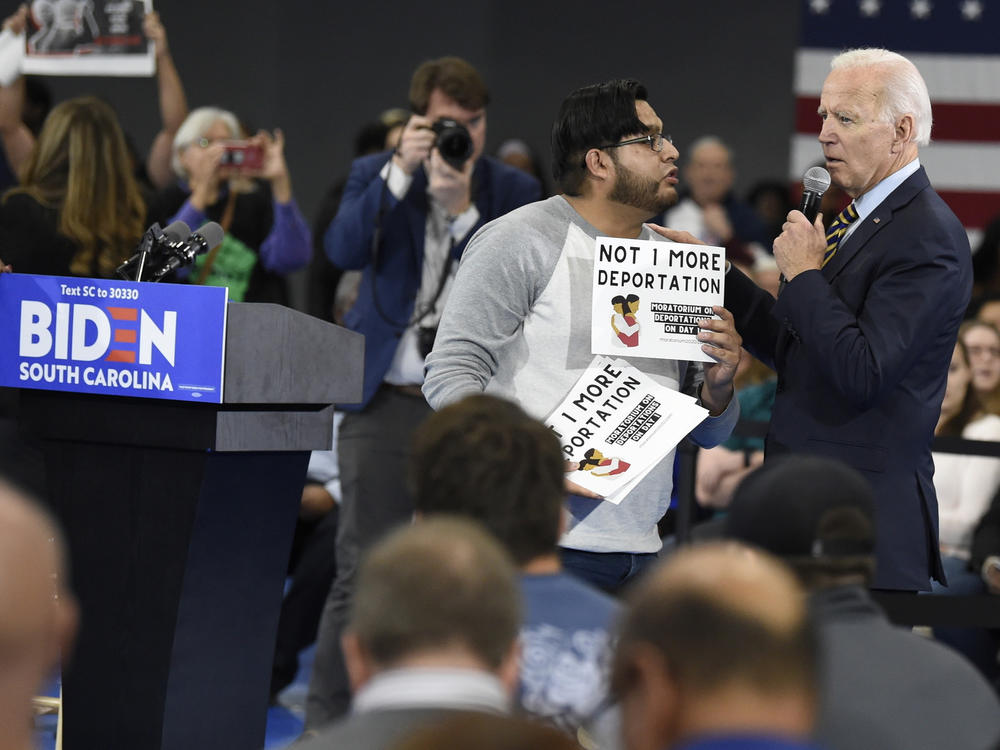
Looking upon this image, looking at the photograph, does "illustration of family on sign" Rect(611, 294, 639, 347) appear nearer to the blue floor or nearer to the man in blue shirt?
the man in blue shirt

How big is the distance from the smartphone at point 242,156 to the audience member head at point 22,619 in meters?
4.25

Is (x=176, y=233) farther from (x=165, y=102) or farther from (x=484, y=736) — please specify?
(x=165, y=102)

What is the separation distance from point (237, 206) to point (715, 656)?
4.45m

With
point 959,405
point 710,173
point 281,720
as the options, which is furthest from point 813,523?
point 710,173


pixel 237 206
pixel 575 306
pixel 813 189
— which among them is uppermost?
pixel 237 206

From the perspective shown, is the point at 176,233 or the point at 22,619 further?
the point at 176,233

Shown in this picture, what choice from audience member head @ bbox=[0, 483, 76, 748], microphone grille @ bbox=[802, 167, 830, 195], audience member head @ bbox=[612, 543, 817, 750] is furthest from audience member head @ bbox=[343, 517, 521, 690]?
microphone grille @ bbox=[802, 167, 830, 195]

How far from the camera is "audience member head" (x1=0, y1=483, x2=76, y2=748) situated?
1346 mm

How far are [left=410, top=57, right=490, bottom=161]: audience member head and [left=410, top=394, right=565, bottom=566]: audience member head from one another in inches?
98.1

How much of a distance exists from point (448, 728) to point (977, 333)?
440 centimetres

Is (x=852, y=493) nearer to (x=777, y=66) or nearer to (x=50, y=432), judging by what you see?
(x=50, y=432)

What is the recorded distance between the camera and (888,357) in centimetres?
294

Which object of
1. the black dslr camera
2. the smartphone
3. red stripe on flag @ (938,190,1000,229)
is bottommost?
the black dslr camera

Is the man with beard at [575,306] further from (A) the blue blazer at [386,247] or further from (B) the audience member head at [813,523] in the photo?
(A) the blue blazer at [386,247]
